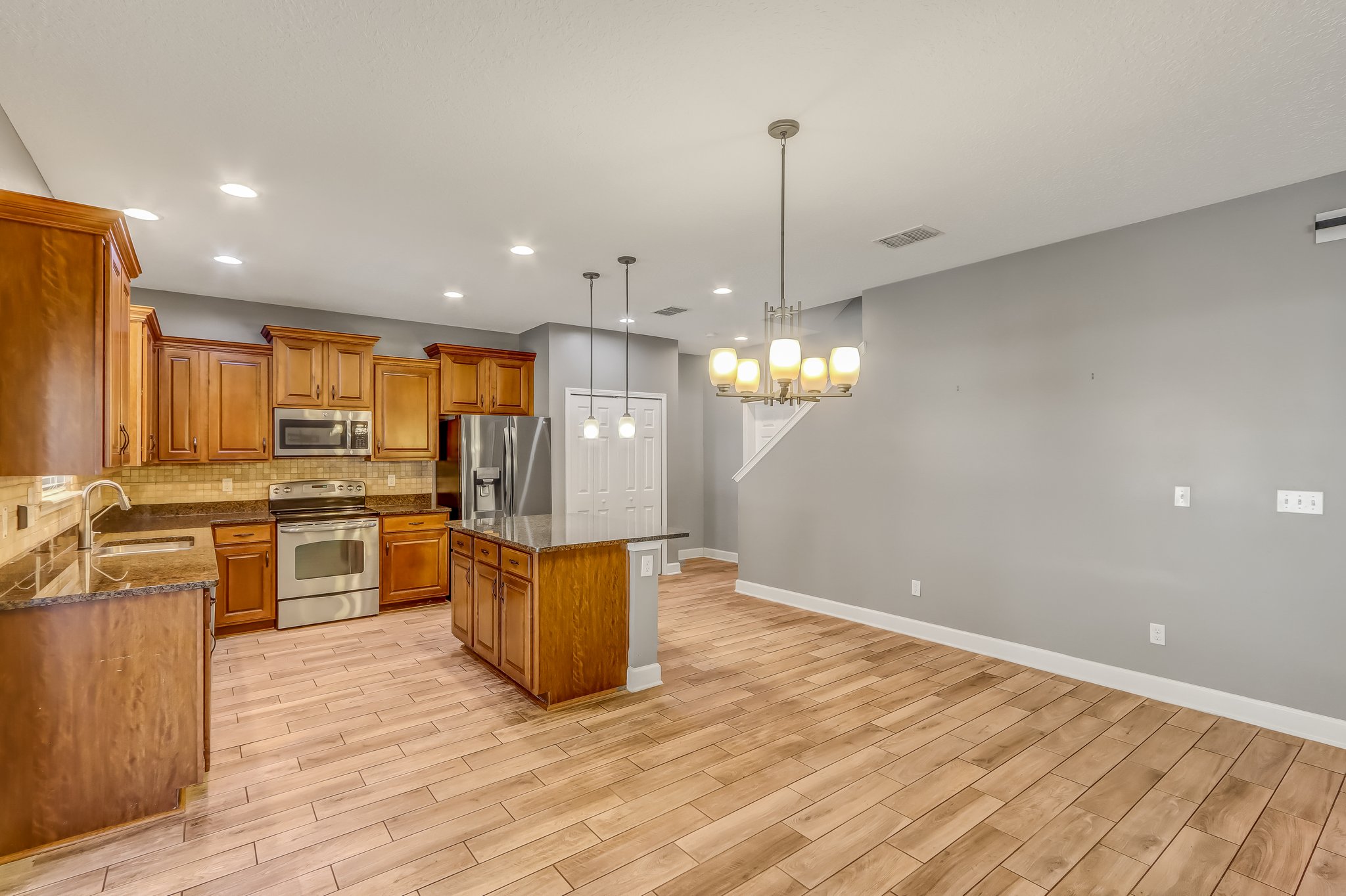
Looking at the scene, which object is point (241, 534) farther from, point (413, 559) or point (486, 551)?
point (486, 551)

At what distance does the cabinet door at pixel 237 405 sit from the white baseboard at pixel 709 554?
476 cm

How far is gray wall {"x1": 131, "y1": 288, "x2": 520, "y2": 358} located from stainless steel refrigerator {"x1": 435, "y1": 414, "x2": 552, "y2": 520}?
946 millimetres

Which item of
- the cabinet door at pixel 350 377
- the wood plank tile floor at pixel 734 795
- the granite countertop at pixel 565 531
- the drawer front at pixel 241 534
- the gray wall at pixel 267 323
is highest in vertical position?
the gray wall at pixel 267 323

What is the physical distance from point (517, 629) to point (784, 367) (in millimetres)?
2194

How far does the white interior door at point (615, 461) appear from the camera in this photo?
21.9 feet

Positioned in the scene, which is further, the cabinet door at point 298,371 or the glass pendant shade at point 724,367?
the cabinet door at point 298,371

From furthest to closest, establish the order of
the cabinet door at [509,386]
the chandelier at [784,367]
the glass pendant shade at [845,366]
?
1. the cabinet door at [509,386]
2. the glass pendant shade at [845,366]
3. the chandelier at [784,367]

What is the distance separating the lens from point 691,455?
27.3ft

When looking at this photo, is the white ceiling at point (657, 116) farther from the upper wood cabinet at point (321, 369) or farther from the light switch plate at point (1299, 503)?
the light switch plate at point (1299, 503)

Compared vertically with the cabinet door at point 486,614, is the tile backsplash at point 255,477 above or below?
above

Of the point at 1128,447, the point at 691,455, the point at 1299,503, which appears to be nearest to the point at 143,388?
the point at 691,455

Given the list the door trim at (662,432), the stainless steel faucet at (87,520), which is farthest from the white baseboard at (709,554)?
the stainless steel faucet at (87,520)

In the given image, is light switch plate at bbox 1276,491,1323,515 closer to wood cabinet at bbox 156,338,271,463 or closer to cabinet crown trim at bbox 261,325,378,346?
cabinet crown trim at bbox 261,325,378,346

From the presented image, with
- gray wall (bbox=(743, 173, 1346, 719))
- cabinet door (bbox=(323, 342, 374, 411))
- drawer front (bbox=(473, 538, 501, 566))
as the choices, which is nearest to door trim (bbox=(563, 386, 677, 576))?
cabinet door (bbox=(323, 342, 374, 411))
